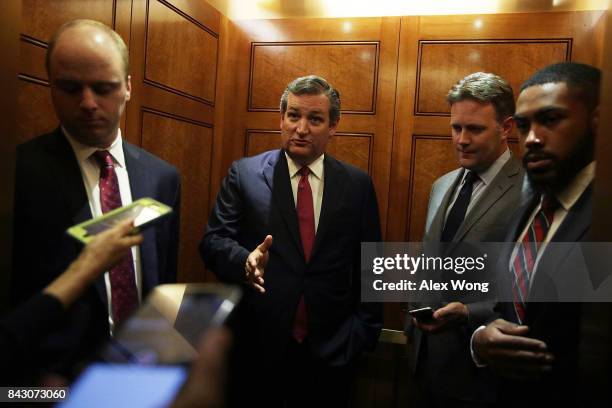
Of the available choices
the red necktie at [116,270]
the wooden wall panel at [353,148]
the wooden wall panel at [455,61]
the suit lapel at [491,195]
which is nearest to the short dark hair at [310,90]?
the wooden wall panel at [353,148]

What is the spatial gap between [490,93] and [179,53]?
62 cm

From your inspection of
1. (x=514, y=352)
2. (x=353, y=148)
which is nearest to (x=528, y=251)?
(x=514, y=352)

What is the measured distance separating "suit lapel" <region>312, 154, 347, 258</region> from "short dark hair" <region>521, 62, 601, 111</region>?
57 cm

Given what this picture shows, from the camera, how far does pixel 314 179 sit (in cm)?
118

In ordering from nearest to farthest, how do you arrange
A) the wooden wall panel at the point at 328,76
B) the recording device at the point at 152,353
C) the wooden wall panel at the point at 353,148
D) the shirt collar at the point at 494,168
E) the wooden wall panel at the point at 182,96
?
the recording device at the point at 152,353 < the wooden wall panel at the point at 182,96 < the shirt collar at the point at 494,168 < the wooden wall panel at the point at 328,76 < the wooden wall panel at the point at 353,148

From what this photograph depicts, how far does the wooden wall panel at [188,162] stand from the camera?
0.69 metres

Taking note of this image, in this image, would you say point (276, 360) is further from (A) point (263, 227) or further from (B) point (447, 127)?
(B) point (447, 127)

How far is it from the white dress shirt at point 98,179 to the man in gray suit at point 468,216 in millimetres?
517

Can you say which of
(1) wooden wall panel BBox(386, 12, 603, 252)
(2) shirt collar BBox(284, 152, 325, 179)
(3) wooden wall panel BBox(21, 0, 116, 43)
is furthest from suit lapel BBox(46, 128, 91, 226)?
(1) wooden wall panel BBox(386, 12, 603, 252)

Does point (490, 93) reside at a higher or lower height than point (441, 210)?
higher

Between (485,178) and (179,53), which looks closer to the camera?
(179,53)

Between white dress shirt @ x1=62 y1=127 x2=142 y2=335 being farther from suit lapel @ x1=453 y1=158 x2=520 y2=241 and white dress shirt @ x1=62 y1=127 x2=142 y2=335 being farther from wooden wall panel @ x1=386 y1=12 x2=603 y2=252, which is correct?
wooden wall panel @ x1=386 y1=12 x2=603 y2=252

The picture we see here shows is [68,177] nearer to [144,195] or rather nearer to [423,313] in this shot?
[144,195]

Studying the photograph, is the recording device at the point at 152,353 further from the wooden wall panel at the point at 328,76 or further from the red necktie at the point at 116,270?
the wooden wall panel at the point at 328,76
